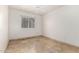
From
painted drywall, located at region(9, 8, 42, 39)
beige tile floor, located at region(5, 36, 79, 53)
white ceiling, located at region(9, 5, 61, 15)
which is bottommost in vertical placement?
beige tile floor, located at region(5, 36, 79, 53)

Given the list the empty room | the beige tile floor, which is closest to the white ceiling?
the empty room

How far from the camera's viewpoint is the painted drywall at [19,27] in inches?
41.7

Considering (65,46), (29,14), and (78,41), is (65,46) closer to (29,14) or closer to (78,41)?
(78,41)

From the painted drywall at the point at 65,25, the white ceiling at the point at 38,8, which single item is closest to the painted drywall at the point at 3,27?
the white ceiling at the point at 38,8

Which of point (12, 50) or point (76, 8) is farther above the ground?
point (76, 8)

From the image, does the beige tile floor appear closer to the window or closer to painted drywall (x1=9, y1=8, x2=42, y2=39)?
painted drywall (x1=9, y1=8, x2=42, y2=39)

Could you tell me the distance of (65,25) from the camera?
110 centimetres

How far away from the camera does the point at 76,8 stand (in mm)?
981

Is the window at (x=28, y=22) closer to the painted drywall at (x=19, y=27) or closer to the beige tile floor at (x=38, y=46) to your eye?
the painted drywall at (x=19, y=27)

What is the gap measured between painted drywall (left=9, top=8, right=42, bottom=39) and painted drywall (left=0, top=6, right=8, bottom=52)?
0.05 meters

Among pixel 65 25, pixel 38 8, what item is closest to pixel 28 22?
pixel 38 8

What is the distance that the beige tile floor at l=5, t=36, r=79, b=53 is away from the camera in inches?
40.0

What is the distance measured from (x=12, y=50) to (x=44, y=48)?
1.31 feet

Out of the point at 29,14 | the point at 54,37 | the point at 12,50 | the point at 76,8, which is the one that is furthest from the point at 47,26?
the point at 12,50
